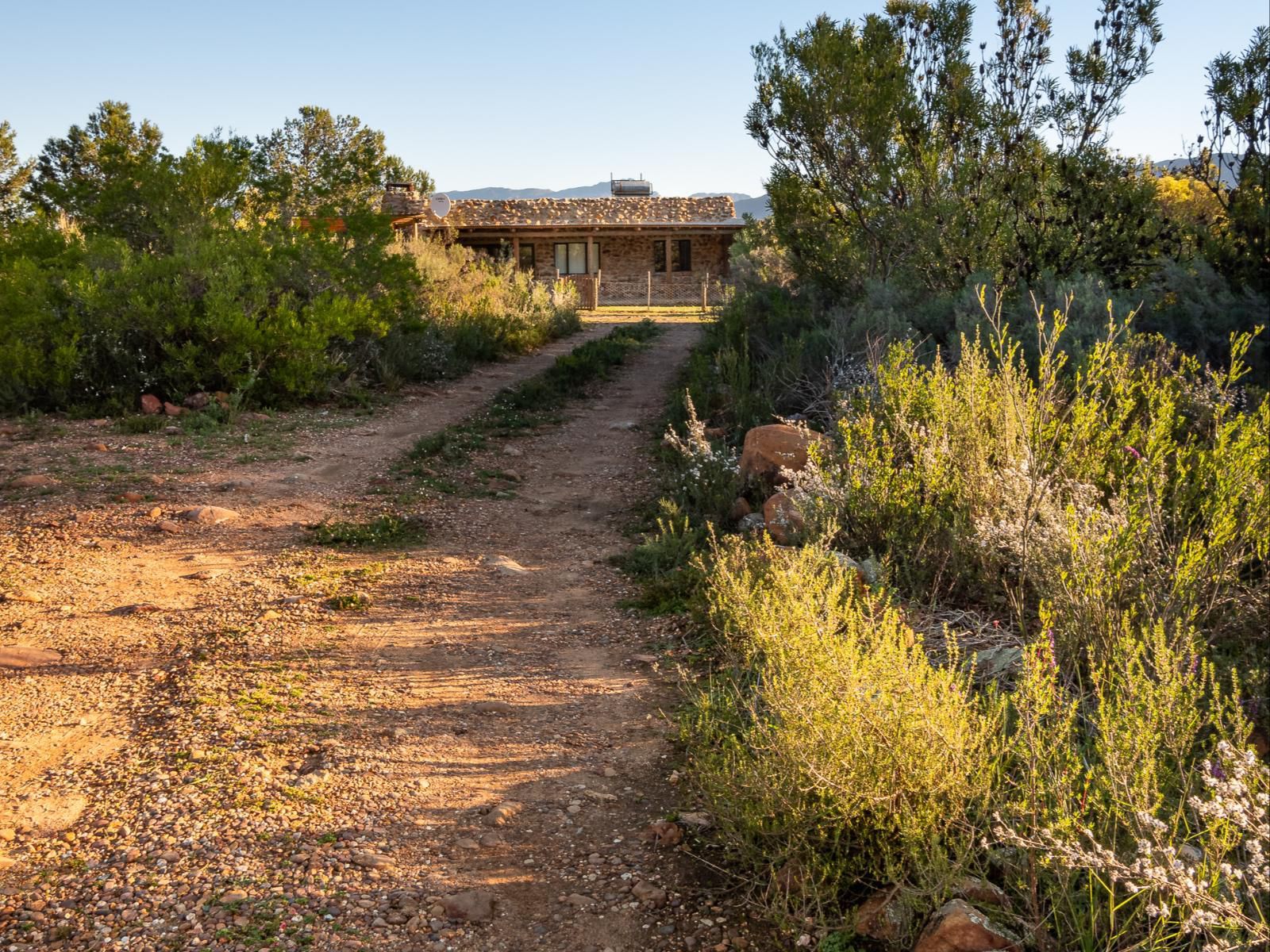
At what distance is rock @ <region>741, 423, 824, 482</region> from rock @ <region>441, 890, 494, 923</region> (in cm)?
411

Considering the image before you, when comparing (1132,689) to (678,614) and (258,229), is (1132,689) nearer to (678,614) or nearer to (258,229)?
(678,614)

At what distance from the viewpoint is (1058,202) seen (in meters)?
9.67

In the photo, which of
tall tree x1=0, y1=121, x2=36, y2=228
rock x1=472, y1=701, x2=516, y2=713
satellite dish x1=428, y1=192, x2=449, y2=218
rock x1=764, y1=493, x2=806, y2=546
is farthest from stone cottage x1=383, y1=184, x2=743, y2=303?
rock x1=472, y1=701, x2=516, y2=713

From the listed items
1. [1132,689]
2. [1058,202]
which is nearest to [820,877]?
[1132,689]

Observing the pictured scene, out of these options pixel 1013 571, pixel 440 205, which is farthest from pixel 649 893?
pixel 440 205

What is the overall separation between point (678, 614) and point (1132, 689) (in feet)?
9.41

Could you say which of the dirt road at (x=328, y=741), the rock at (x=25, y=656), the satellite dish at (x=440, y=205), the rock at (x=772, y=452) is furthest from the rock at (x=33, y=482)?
the satellite dish at (x=440, y=205)

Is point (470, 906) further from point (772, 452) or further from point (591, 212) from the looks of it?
point (591, 212)

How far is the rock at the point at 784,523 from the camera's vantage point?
5375 millimetres

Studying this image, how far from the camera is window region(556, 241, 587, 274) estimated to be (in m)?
34.4

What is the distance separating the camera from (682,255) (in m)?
33.8

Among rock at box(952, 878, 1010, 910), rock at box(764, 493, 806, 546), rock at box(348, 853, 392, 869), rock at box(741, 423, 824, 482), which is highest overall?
rock at box(741, 423, 824, 482)

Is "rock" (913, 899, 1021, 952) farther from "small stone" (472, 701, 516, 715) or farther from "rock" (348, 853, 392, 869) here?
"small stone" (472, 701, 516, 715)

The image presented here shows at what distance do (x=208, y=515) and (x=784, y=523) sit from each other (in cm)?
373
